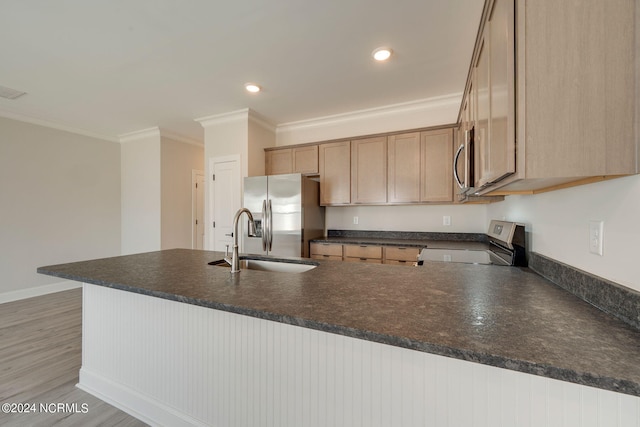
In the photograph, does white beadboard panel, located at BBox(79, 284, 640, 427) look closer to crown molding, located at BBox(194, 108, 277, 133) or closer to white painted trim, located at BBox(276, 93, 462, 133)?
crown molding, located at BBox(194, 108, 277, 133)

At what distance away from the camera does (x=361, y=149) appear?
3.56 meters

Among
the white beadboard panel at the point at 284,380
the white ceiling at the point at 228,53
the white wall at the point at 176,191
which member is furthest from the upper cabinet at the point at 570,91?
the white wall at the point at 176,191

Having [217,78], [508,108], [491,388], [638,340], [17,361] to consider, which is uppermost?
[217,78]

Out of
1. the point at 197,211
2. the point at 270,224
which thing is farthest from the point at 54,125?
the point at 270,224

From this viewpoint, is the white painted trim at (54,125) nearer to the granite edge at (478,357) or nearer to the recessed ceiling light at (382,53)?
the recessed ceiling light at (382,53)

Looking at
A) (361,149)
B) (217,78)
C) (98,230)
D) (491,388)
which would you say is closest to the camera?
(491,388)

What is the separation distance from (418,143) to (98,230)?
5.35 meters

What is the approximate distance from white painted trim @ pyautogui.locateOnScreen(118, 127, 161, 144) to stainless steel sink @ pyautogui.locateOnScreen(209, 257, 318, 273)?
3.70m

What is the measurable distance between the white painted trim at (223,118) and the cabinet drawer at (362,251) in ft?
7.40

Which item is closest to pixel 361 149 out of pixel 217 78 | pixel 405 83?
pixel 405 83

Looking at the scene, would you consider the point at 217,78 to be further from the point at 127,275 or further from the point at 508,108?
the point at 508,108

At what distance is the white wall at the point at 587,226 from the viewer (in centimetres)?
85

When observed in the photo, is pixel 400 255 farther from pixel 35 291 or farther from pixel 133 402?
pixel 35 291

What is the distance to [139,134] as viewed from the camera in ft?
15.7
